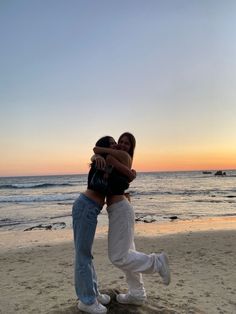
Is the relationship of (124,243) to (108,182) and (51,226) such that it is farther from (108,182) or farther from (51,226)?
(51,226)

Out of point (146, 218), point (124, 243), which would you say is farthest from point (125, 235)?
point (146, 218)

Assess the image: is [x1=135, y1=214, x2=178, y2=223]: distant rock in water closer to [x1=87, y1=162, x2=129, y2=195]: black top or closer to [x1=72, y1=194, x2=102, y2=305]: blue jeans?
[x1=72, y1=194, x2=102, y2=305]: blue jeans

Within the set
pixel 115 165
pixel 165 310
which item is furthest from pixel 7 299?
pixel 115 165

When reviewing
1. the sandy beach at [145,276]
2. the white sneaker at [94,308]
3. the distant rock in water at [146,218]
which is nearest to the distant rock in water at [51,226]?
the sandy beach at [145,276]

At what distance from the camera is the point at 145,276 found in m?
7.33

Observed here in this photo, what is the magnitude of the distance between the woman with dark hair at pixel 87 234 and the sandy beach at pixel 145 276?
37cm

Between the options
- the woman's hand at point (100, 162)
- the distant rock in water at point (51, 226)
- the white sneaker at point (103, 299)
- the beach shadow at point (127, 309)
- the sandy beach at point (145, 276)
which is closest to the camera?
the woman's hand at point (100, 162)

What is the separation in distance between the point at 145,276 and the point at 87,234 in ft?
10.7

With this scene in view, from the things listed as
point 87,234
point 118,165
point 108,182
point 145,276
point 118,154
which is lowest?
point 145,276

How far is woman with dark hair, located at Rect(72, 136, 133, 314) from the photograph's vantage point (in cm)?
446

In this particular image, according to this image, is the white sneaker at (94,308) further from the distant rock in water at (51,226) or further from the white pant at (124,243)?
the distant rock in water at (51,226)

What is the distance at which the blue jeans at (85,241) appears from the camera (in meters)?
4.46

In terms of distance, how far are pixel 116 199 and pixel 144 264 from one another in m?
0.83

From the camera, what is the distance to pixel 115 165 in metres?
4.39
